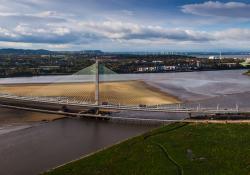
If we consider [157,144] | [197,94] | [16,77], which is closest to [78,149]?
[157,144]

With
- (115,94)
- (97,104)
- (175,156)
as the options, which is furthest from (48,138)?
(115,94)

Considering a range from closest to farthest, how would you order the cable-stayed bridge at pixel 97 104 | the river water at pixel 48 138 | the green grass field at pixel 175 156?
1. the green grass field at pixel 175 156
2. the river water at pixel 48 138
3. the cable-stayed bridge at pixel 97 104

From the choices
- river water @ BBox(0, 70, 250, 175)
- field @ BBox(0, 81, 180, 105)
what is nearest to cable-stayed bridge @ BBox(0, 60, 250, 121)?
field @ BBox(0, 81, 180, 105)

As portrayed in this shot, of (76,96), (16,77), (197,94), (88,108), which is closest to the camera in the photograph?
(88,108)

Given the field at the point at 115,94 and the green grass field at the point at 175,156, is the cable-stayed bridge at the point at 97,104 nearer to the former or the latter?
the field at the point at 115,94

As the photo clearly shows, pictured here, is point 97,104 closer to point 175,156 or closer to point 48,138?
point 48,138

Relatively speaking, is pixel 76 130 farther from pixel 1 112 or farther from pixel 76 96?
pixel 76 96

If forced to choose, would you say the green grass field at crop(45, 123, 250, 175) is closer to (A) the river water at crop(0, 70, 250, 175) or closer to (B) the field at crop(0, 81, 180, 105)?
(A) the river water at crop(0, 70, 250, 175)

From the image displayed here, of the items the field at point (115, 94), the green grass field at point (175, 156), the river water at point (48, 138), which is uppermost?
the field at point (115, 94)

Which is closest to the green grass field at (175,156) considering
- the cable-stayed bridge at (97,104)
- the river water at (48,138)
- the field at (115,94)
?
the river water at (48,138)
